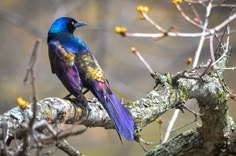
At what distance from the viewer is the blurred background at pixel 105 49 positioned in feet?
21.4

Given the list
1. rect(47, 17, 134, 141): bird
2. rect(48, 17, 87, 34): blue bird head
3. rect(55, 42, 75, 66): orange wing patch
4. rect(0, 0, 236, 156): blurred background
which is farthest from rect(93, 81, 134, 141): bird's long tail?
rect(0, 0, 236, 156): blurred background

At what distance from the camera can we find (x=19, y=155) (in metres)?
1.41

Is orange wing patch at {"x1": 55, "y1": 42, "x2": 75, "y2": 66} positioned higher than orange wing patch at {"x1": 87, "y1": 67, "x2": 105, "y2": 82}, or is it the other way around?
orange wing patch at {"x1": 55, "y1": 42, "x2": 75, "y2": 66}

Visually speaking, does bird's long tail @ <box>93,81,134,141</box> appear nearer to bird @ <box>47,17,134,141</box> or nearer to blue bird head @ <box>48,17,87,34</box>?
bird @ <box>47,17,134,141</box>

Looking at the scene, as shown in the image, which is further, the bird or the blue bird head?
the blue bird head

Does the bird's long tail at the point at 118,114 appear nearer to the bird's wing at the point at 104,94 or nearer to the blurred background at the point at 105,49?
the bird's wing at the point at 104,94

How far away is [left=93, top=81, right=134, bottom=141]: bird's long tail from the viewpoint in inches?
88.0

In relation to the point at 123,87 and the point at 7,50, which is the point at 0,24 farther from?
the point at 123,87

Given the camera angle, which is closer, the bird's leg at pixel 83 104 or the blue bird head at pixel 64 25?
the bird's leg at pixel 83 104

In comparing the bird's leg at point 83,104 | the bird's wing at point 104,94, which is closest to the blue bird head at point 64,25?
the bird's wing at point 104,94

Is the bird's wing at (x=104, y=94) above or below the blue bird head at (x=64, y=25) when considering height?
below

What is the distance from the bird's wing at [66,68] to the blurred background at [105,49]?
3533mm

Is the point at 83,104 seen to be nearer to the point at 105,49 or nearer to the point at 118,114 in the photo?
the point at 118,114

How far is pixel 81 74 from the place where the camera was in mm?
2578
